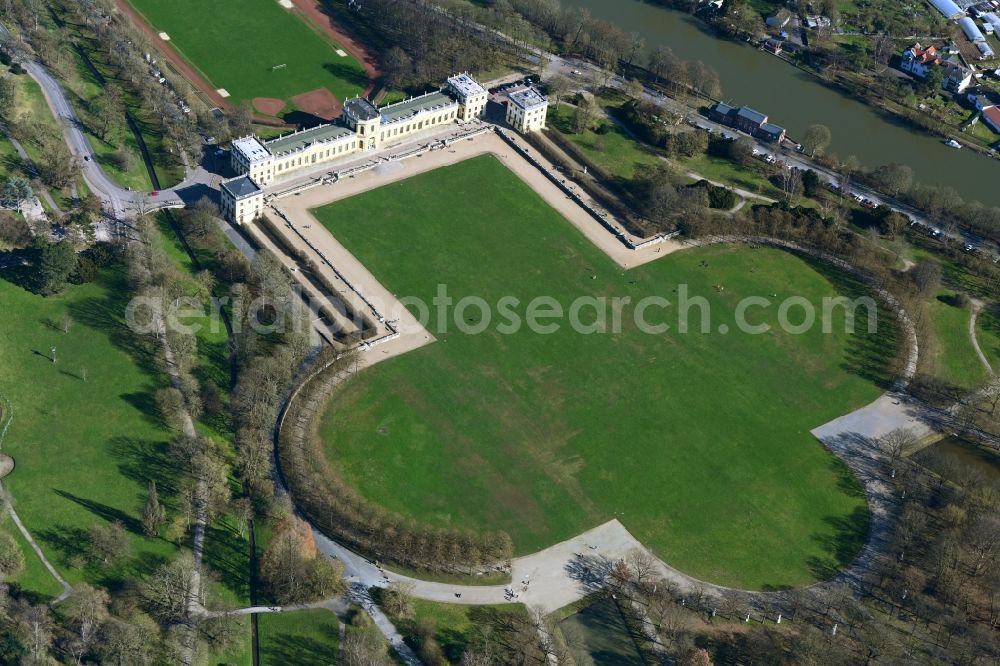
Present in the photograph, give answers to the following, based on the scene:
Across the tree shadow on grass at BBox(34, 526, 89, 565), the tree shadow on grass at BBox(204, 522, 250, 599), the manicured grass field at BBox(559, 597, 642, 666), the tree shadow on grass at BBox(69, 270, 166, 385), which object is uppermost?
the tree shadow on grass at BBox(69, 270, 166, 385)

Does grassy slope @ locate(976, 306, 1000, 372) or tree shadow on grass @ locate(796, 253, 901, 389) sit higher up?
grassy slope @ locate(976, 306, 1000, 372)

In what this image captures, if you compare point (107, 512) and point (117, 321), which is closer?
point (107, 512)

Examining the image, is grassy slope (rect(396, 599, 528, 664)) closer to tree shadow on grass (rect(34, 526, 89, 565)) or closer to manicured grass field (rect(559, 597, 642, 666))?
manicured grass field (rect(559, 597, 642, 666))

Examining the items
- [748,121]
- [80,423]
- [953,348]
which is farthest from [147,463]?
[748,121]

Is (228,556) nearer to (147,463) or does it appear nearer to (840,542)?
(147,463)

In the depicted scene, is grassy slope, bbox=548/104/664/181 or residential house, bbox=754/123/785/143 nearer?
grassy slope, bbox=548/104/664/181

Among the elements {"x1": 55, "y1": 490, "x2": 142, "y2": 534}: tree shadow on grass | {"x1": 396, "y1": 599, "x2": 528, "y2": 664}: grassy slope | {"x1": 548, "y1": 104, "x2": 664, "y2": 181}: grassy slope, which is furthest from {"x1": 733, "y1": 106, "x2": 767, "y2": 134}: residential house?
{"x1": 55, "y1": 490, "x2": 142, "y2": 534}: tree shadow on grass

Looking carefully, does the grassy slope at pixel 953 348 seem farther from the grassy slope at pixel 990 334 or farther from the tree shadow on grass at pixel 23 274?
the tree shadow on grass at pixel 23 274
